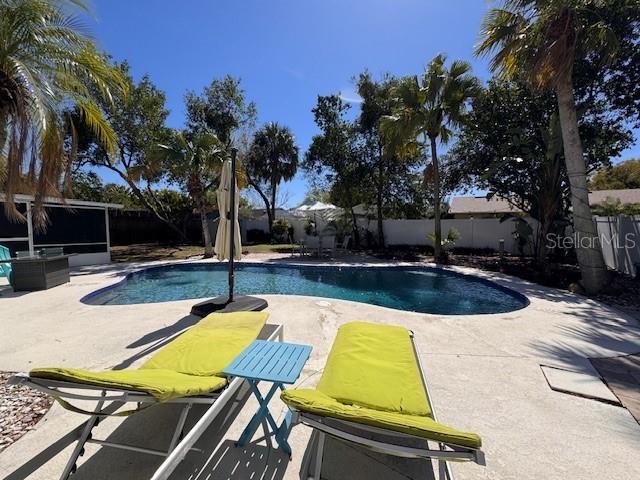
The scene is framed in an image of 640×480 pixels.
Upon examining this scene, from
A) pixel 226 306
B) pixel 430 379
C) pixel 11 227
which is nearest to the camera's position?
pixel 430 379

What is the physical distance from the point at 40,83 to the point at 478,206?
27404mm

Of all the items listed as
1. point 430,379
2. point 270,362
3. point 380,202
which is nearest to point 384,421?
point 270,362

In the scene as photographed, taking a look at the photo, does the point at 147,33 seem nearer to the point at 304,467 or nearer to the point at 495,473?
the point at 304,467

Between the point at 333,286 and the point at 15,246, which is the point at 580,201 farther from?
the point at 15,246

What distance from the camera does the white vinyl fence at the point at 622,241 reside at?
8.63 metres

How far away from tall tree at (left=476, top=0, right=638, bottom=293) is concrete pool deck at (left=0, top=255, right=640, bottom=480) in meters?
1.82

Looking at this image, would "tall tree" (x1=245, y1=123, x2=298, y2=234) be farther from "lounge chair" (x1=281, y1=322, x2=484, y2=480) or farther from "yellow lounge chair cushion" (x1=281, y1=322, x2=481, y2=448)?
"lounge chair" (x1=281, y1=322, x2=484, y2=480)

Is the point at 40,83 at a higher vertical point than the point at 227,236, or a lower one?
higher

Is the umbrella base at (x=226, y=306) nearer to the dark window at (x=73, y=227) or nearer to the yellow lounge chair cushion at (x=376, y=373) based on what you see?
the yellow lounge chair cushion at (x=376, y=373)

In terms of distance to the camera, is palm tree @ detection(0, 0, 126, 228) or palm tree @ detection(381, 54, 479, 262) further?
palm tree @ detection(381, 54, 479, 262)

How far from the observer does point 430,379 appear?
3.46 m

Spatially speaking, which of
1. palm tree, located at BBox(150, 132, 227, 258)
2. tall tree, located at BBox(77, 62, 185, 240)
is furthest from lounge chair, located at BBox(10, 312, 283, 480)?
tall tree, located at BBox(77, 62, 185, 240)

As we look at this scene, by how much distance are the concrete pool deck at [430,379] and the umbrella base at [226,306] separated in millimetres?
334

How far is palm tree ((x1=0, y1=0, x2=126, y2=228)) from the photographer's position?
13.7 ft
